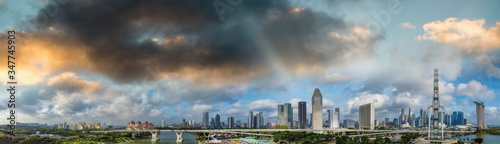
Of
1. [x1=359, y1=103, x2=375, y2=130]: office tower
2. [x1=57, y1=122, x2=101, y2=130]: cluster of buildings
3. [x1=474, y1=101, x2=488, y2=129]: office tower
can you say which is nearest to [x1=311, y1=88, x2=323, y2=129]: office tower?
[x1=359, y1=103, x2=375, y2=130]: office tower

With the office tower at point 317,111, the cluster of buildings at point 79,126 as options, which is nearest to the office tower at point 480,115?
the office tower at point 317,111

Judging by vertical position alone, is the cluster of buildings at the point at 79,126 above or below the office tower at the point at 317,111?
below

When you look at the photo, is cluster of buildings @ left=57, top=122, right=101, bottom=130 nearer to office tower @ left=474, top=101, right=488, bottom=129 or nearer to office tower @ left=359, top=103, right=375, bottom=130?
office tower @ left=359, top=103, right=375, bottom=130

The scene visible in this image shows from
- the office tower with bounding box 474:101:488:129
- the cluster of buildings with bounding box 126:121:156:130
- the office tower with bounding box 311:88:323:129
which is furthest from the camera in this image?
the office tower with bounding box 474:101:488:129

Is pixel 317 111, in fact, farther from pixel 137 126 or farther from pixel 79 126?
pixel 79 126

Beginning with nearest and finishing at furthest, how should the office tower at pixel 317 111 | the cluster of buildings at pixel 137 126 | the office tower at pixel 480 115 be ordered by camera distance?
the cluster of buildings at pixel 137 126, the office tower at pixel 317 111, the office tower at pixel 480 115

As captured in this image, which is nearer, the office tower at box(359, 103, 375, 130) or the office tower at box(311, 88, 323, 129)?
the office tower at box(359, 103, 375, 130)

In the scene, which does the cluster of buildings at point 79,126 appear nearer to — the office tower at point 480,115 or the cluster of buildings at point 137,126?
the cluster of buildings at point 137,126

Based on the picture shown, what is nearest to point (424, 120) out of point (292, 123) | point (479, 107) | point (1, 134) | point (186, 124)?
point (479, 107)

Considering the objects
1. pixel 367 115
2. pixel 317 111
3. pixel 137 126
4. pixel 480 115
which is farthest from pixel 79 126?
pixel 480 115
